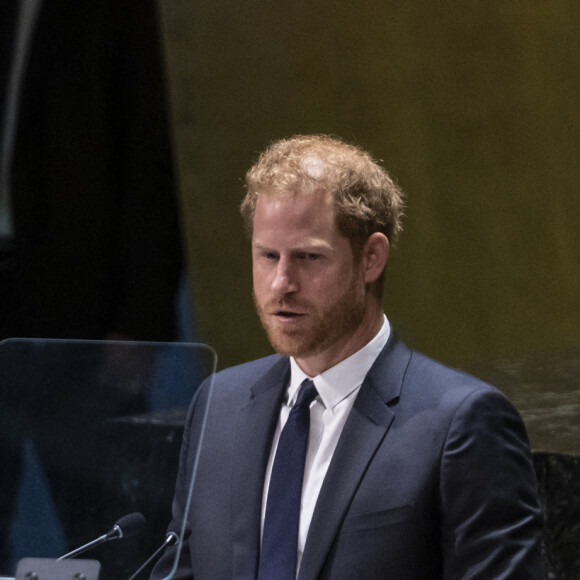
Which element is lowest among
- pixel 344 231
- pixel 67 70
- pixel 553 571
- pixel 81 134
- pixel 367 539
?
pixel 553 571

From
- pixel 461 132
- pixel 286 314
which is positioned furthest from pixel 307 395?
pixel 461 132

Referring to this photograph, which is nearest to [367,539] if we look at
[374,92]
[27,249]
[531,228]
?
[531,228]

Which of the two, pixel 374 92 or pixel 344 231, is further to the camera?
pixel 374 92

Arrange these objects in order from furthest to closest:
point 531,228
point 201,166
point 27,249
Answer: point 27,249
point 201,166
point 531,228

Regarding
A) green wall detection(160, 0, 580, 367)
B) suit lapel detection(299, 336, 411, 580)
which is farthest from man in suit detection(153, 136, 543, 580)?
green wall detection(160, 0, 580, 367)

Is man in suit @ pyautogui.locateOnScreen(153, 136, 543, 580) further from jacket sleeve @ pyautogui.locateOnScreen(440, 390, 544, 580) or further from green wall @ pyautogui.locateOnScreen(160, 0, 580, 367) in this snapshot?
green wall @ pyautogui.locateOnScreen(160, 0, 580, 367)

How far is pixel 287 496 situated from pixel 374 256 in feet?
Answer: 1.32

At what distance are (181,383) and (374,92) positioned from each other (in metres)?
1.09

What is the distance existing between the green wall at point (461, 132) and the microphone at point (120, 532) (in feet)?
3.37

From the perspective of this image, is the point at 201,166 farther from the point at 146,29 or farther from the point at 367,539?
the point at 367,539

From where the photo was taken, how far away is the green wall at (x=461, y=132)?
1.96m

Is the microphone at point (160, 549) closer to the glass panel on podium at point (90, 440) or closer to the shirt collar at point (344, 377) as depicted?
the glass panel on podium at point (90, 440)

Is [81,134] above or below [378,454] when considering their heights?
above

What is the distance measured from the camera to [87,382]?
4.26 feet
